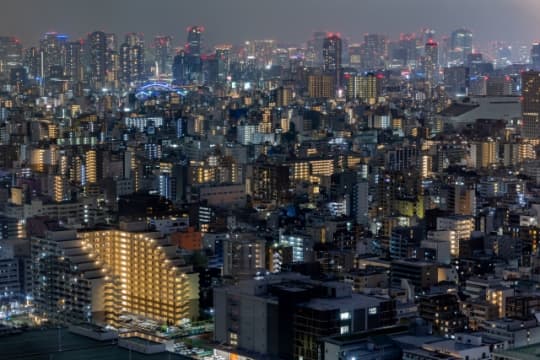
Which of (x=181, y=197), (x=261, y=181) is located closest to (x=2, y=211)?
(x=181, y=197)

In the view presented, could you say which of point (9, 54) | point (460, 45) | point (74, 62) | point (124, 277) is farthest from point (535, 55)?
point (124, 277)

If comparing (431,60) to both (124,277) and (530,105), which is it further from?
(124,277)

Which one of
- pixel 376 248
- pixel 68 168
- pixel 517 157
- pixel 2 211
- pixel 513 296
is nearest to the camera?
pixel 513 296

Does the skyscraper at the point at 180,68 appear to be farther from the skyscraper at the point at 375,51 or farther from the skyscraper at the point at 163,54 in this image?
the skyscraper at the point at 375,51

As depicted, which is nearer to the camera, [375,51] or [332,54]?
[332,54]

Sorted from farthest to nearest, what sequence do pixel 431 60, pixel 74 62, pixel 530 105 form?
pixel 431 60, pixel 74 62, pixel 530 105

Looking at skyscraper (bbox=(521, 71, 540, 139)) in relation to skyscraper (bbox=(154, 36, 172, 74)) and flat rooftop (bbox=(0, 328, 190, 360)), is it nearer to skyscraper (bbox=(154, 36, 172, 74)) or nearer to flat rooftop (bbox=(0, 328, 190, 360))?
skyscraper (bbox=(154, 36, 172, 74))

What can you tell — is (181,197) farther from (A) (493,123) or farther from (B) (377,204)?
(A) (493,123)
